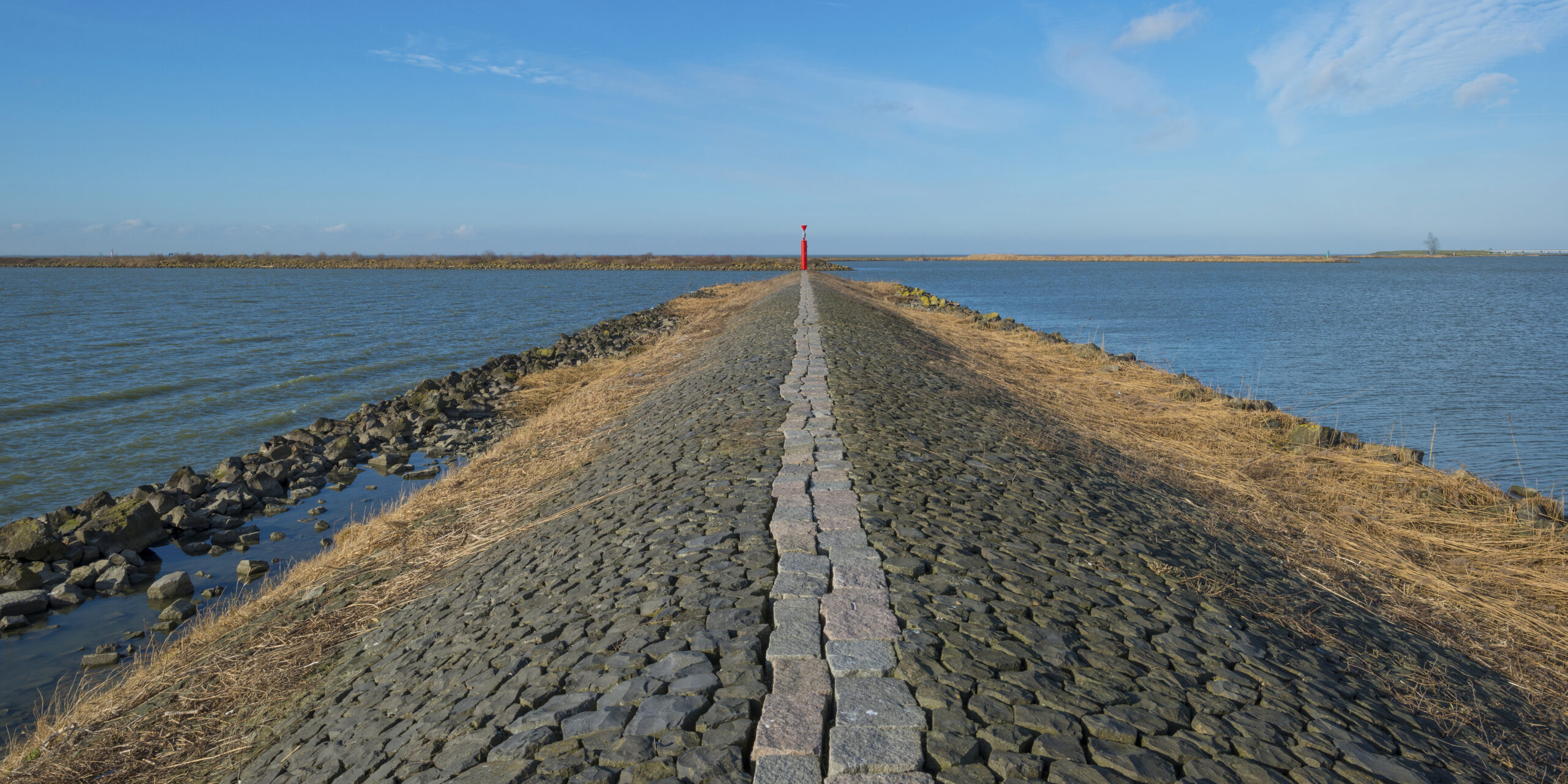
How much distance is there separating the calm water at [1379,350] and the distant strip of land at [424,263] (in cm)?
6056

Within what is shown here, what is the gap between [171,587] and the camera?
771 centimetres

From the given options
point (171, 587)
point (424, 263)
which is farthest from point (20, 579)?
point (424, 263)

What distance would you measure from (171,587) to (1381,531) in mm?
11527

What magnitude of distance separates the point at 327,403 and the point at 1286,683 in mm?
18739

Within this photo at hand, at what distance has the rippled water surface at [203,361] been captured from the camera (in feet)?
43.5

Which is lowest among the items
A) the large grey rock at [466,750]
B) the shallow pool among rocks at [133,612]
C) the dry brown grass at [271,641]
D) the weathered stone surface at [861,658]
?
the shallow pool among rocks at [133,612]

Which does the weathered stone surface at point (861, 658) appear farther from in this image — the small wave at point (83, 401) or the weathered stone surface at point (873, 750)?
the small wave at point (83, 401)

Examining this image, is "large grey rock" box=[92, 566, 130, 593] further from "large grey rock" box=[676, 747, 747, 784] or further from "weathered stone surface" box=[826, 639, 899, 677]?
"weathered stone surface" box=[826, 639, 899, 677]

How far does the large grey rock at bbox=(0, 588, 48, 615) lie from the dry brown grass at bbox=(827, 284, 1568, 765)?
32.4ft

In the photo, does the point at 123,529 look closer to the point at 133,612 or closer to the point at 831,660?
the point at 133,612

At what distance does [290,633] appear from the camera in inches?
226

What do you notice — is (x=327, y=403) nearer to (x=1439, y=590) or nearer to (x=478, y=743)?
(x=478, y=743)

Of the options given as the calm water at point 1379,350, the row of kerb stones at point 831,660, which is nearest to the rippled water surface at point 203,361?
the row of kerb stones at point 831,660

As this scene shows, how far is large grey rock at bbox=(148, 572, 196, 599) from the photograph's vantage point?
7.68 meters
